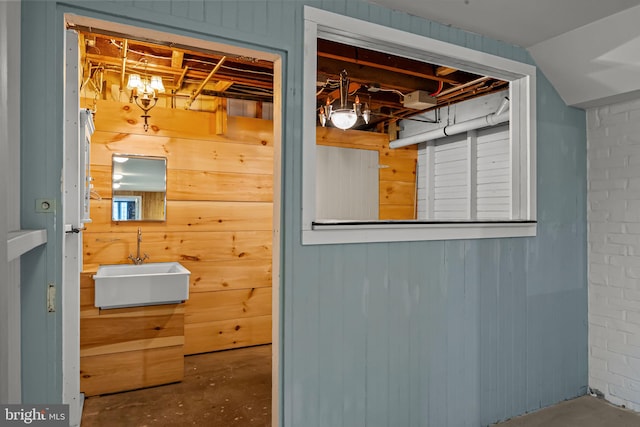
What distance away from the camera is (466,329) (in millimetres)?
2488

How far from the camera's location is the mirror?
3.59 metres

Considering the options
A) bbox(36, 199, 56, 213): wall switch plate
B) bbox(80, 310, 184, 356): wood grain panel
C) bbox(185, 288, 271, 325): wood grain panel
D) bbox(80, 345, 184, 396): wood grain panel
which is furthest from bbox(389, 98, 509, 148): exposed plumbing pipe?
bbox(36, 199, 56, 213): wall switch plate

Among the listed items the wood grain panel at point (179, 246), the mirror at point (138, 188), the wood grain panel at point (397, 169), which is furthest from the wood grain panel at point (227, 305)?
the wood grain panel at point (397, 169)

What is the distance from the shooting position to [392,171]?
205 inches

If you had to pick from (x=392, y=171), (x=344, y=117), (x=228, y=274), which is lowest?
(x=228, y=274)

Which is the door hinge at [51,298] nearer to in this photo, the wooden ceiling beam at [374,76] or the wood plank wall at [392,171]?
the wooden ceiling beam at [374,76]

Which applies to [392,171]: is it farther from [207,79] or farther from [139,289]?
[139,289]

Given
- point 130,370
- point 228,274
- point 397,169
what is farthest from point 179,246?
point 397,169

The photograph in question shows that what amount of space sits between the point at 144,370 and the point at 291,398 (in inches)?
64.6

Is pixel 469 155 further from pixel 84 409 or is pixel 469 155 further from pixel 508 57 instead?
pixel 84 409

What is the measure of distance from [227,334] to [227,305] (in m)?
0.27

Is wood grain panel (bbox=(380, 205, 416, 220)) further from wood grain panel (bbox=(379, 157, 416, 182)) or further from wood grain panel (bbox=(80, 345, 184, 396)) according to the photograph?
wood grain panel (bbox=(80, 345, 184, 396))

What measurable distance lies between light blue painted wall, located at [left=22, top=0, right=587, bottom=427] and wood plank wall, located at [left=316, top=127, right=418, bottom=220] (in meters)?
2.33

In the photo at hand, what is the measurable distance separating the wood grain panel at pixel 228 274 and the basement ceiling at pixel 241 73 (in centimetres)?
147
